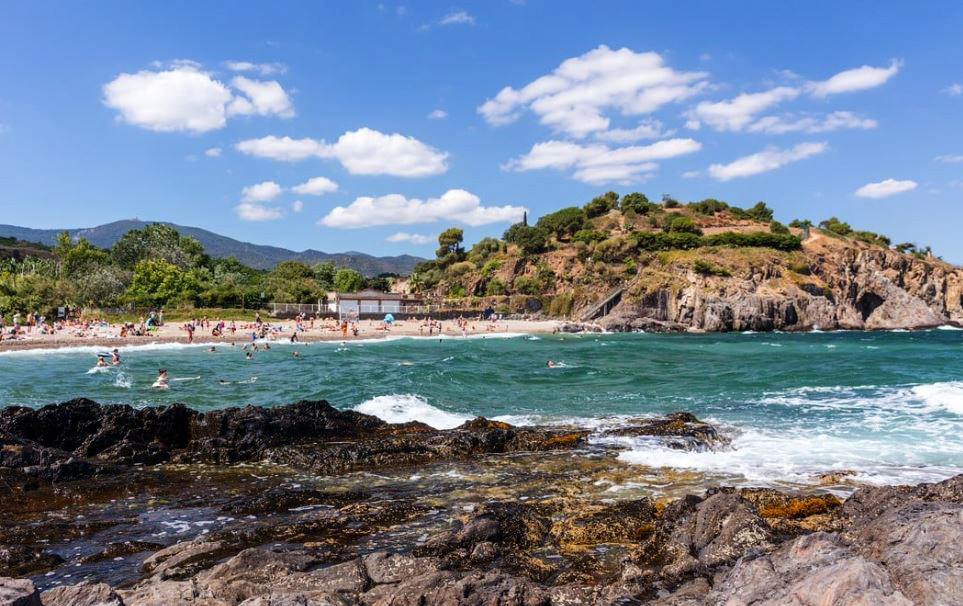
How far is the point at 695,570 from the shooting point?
7.39 meters

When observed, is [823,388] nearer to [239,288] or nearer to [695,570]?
[695,570]

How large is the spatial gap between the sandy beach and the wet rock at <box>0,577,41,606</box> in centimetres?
5043

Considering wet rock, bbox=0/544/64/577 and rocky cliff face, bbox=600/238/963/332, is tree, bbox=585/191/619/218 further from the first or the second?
wet rock, bbox=0/544/64/577

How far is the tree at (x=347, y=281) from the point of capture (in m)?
111

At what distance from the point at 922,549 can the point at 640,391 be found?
2173cm

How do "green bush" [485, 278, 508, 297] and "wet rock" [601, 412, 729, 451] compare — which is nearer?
"wet rock" [601, 412, 729, 451]

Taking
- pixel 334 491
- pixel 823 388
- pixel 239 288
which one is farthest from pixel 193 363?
pixel 239 288

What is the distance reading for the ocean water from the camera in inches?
587

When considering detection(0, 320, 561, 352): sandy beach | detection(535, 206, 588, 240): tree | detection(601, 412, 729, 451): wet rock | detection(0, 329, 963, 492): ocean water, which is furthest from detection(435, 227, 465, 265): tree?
detection(601, 412, 729, 451): wet rock

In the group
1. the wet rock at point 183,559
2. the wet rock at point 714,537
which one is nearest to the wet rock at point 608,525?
the wet rock at point 714,537

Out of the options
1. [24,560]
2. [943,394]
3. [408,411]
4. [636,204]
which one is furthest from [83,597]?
[636,204]

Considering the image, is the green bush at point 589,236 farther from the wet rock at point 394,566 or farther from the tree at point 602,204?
the wet rock at point 394,566

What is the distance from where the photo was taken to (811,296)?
84.1 meters

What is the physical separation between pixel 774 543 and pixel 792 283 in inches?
3461
